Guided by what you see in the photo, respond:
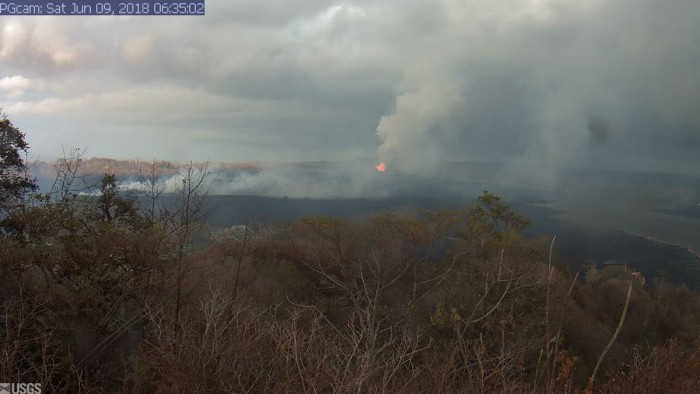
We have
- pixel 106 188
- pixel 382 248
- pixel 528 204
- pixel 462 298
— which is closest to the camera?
pixel 106 188

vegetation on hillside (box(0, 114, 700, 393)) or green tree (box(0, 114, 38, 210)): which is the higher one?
green tree (box(0, 114, 38, 210))

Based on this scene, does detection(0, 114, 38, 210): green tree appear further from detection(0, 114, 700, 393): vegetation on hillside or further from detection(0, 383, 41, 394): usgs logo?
detection(0, 383, 41, 394): usgs logo

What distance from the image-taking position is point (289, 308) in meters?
22.8

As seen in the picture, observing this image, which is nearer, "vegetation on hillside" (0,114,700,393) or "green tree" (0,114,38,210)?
"vegetation on hillside" (0,114,700,393)

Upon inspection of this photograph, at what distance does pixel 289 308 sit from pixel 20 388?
15294 millimetres

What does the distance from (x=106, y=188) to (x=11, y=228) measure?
5.76 metres

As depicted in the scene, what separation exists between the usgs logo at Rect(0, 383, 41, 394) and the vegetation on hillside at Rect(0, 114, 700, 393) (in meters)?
0.15

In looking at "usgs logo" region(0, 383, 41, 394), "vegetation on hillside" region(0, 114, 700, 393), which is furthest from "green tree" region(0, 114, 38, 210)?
"usgs logo" region(0, 383, 41, 394)

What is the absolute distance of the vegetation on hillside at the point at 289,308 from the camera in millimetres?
8773

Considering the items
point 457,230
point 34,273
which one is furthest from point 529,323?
point 34,273

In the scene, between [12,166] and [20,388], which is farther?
[12,166]

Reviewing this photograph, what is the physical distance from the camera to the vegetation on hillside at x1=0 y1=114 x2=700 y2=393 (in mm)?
8773

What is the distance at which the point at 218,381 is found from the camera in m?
8.43

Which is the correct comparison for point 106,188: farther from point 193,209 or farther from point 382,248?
point 382,248
